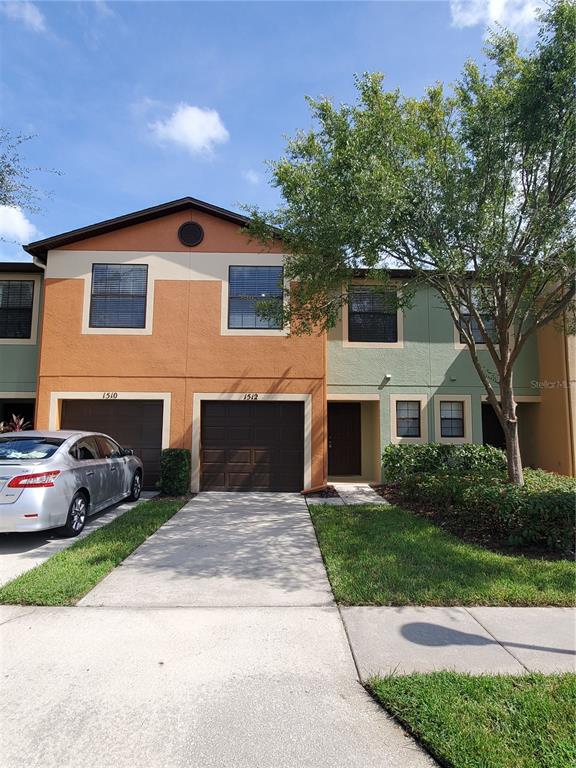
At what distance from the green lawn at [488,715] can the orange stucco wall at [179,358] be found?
26.6 ft

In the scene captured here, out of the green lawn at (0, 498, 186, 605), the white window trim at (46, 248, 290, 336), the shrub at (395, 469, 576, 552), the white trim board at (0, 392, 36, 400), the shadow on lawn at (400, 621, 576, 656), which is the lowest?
the shadow on lawn at (400, 621, 576, 656)

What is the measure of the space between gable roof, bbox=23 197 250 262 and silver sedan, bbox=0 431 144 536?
19.3 feet

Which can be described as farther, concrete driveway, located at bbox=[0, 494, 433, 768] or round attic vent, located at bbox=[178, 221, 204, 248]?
round attic vent, located at bbox=[178, 221, 204, 248]

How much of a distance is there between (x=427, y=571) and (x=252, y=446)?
6702 millimetres

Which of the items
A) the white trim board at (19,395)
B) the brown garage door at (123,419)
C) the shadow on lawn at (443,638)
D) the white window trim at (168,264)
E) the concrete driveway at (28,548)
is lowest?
the concrete driveway at (28,548)

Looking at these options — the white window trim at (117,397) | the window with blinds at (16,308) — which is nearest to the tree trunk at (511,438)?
the white window trim at (117,397)

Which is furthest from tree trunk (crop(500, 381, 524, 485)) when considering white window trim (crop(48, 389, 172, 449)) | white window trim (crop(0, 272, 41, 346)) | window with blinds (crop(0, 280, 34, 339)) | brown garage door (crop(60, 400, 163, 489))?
window with blinds (crop(0, 280, 34, 339))

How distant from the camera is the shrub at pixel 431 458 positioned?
12.0m

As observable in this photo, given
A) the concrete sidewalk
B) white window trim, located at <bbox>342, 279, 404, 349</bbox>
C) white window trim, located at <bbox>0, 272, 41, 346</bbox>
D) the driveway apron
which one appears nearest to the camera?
the concrete sidewalk

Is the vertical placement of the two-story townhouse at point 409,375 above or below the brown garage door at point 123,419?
above

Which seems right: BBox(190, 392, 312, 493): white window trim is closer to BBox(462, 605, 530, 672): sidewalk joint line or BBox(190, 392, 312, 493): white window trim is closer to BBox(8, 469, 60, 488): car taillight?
BBox(8, 469, 60, 488): car taillight

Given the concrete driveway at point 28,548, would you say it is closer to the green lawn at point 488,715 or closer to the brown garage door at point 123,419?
the brown garage door at point 123,419

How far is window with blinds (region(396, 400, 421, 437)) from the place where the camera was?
42.2 feet

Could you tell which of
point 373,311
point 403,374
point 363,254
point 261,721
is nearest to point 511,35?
point 363,254
